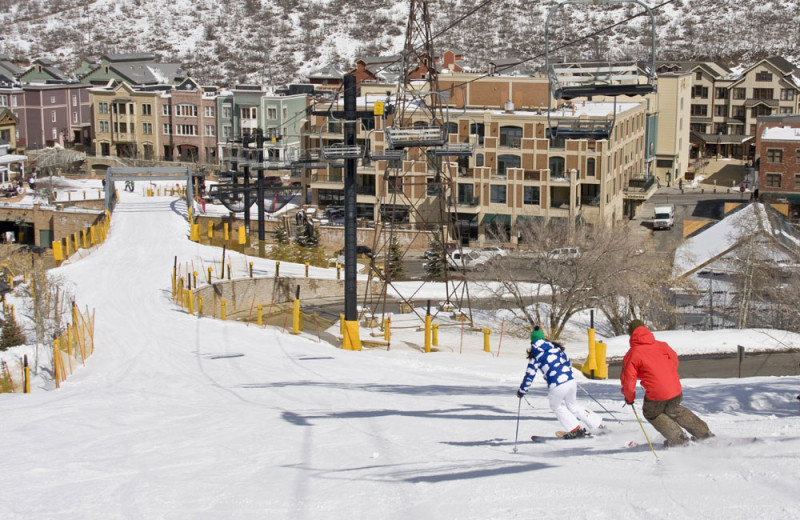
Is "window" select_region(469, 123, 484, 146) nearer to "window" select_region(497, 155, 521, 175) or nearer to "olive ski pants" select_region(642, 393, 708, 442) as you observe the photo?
"window" select_region(497, 155, 521, 175)

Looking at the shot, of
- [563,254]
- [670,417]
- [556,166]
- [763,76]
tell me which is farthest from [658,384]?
[763,76]

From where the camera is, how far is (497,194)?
48.6 m

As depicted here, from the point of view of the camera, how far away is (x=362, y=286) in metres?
32.3

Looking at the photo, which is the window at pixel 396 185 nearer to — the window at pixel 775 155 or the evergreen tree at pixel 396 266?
the evergreen tree at pixel 396 266

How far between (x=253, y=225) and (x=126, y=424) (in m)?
35.6

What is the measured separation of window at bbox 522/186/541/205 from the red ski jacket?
132ft

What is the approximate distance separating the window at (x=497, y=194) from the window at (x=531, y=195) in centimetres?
110

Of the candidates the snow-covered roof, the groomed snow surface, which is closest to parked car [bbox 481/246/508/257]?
the groomed snow surface

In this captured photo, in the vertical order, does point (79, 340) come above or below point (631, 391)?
below

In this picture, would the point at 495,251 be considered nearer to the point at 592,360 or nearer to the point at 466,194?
the point at 466,194

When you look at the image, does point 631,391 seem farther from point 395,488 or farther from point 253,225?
point 253,225

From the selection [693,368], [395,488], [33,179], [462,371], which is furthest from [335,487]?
[33,179]

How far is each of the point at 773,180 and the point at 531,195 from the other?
14.4 metres

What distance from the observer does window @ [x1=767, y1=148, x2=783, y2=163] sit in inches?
2028
